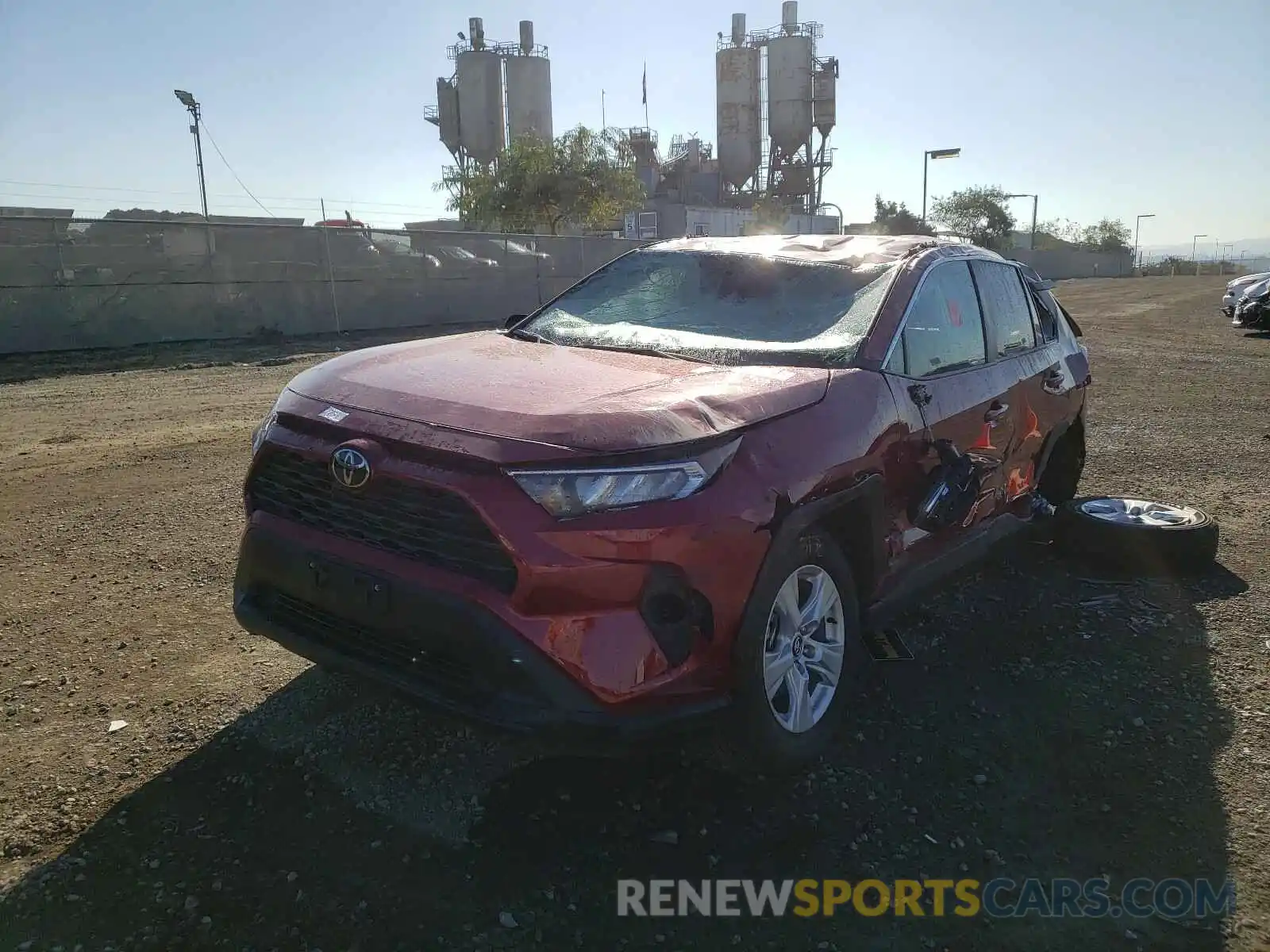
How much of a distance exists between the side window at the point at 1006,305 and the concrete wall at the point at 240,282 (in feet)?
49.1

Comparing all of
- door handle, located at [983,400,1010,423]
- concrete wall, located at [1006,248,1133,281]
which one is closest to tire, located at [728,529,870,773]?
door handle, located at [983,400,1010,423]

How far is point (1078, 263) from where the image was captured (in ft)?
249

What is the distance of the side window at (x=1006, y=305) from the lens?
4.63m

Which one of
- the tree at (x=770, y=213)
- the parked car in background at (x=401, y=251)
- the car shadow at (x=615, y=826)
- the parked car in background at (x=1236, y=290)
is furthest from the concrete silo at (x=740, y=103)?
the car shadow at (x=615, y=826)

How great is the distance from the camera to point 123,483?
664 cm

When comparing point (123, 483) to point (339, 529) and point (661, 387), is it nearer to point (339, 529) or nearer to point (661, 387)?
point (339, 529)

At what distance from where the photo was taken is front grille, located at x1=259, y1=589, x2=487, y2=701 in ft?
8.49

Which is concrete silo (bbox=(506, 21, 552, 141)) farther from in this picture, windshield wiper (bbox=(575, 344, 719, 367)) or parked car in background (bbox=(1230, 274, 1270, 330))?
windshield wiper (bbox=(575, 344, 719, 367))

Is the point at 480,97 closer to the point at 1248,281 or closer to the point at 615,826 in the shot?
the point at 1248,281

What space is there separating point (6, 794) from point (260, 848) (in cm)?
92

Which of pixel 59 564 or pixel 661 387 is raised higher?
pixel 661 387

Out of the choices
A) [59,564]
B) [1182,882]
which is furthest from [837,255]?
[59,564]

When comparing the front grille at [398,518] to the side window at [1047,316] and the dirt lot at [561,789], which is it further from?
the side window at [1047,316]

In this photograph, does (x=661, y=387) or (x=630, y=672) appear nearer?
(x=630, y=672)
